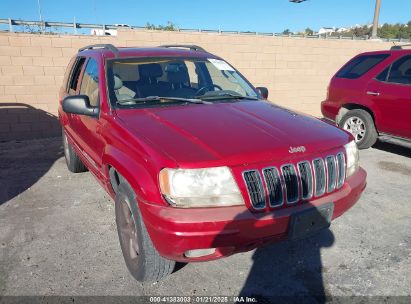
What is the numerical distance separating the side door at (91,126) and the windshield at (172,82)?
0.24 m

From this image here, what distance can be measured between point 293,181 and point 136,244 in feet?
4.14

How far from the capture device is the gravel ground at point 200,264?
261 cm

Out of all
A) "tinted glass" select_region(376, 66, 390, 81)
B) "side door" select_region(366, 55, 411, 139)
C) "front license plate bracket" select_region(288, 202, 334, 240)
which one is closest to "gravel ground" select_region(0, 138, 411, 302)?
"front license plate bracket" select_region(288, 202, 334, 240)

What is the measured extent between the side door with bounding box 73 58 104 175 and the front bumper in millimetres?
1202

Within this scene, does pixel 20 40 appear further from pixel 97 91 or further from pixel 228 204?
pixel 228 204

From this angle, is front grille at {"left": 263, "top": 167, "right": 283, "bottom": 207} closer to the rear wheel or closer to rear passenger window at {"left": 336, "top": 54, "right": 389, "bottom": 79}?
the rear wheel

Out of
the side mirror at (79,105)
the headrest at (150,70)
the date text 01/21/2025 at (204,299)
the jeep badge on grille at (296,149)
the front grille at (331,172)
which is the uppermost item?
the headrest at (150,70)

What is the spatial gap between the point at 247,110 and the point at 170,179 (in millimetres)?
1251

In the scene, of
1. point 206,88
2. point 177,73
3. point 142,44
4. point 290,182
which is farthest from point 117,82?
point 142,44

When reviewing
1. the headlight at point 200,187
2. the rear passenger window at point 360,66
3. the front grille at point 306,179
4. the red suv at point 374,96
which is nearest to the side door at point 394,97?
the red suv at point 374,96

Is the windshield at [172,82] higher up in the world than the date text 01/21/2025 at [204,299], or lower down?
higher up

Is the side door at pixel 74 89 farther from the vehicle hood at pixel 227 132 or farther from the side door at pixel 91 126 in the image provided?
the vehicle hood at pixel 227 132

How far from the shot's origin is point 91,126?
3.35 meters

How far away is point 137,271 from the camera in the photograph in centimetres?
259
